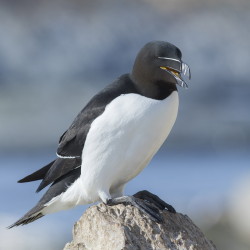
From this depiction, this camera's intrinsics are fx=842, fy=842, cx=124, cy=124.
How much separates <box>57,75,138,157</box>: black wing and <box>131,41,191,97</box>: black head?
0.09 metres

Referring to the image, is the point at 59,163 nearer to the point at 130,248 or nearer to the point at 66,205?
the point at 66,205

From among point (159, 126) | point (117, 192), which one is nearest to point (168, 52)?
point (159, 126)

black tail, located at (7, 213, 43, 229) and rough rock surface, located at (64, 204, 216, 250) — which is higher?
black tail, located at (7, 213, 43, 229)

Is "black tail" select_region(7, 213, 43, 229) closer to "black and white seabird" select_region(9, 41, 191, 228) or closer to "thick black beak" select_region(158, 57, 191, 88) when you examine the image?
"black and white seabird" select_region(9, 41, 191, 228)

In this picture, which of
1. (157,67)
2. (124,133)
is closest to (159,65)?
(157,67)

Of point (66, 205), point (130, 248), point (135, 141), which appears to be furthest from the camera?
point (66, 205)

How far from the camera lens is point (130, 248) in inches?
191

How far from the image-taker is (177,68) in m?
5.26

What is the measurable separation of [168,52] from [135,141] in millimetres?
603

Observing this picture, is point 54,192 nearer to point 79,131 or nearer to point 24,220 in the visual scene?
point 24,220

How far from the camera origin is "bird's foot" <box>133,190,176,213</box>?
5.37 metres

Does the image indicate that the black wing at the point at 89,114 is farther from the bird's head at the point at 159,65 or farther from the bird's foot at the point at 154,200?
the bird's foot at the point at 154,200

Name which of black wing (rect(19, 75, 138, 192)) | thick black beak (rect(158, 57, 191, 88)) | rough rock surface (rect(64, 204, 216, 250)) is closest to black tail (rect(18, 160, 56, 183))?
black wing (rect(19, 75, 138, 192))

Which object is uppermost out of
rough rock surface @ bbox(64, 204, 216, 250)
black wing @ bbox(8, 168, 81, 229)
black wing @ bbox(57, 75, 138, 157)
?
black wing @ bbox(57, 75, 138, 157)
